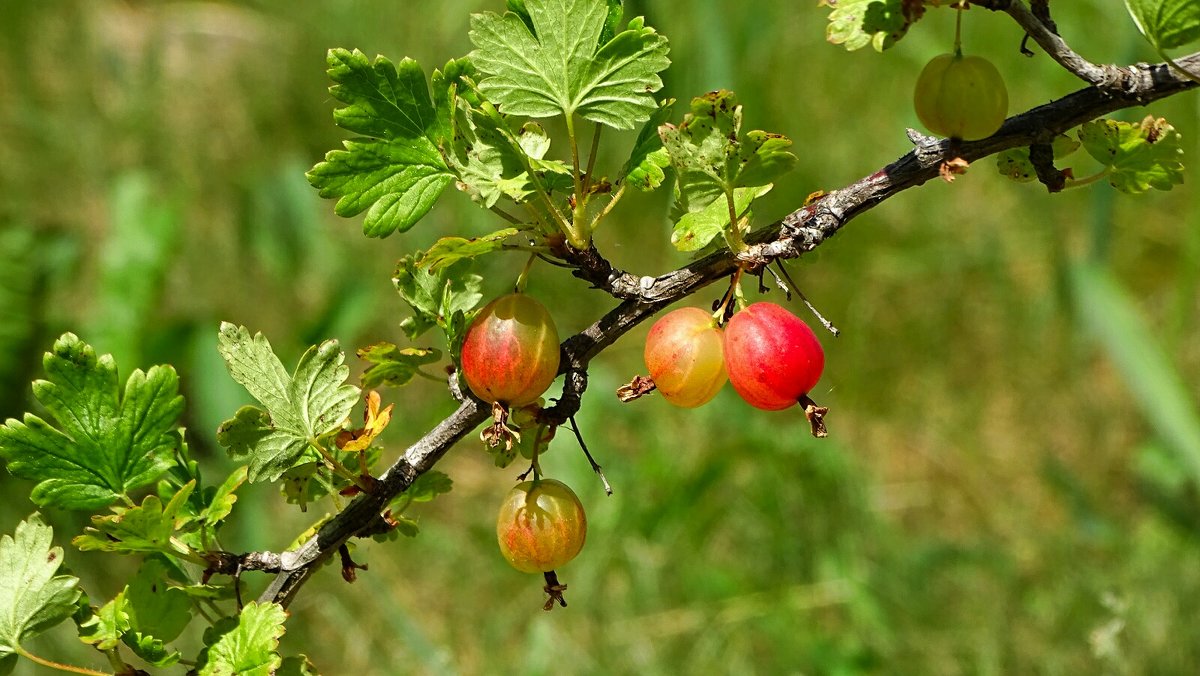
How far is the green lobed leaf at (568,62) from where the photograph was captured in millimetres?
957

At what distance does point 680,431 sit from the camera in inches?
131

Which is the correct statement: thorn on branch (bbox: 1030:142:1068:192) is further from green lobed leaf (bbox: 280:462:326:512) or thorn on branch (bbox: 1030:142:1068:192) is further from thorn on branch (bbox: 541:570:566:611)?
green lobed leaf (bbox: 280:462:326:512)

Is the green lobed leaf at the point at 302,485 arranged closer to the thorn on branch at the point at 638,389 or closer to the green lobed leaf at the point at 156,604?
the green lobed leaf at the point at 156,604

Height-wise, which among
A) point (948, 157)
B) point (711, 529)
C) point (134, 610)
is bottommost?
point (711, 529)

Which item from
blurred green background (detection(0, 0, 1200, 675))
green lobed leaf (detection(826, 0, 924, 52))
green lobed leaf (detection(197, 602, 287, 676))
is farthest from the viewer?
blurred green background (detection(0, 0, 1200, 675))

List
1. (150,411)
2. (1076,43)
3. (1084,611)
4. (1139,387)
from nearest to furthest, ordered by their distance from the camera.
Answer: (150,411)
(1139,387)
(1084,611)
(1076,43)

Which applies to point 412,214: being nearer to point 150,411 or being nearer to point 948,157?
point 150,411

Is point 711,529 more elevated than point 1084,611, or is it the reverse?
point 711,529

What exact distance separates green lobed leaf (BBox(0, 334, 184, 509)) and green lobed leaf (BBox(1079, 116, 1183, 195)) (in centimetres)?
92

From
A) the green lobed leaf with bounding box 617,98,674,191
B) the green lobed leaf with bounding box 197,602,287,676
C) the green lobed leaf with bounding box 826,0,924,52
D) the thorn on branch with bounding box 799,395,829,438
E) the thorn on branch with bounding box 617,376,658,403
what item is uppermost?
the green lobed leaf with bounding box 826,0,924,52

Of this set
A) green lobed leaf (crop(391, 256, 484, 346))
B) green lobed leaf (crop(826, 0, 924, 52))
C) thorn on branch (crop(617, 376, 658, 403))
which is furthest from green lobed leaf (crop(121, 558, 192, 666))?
green lobed leaf (crop(826, 0, 924, 52))

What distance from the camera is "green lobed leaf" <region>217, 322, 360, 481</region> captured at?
39.7 inches

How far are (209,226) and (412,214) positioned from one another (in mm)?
3381

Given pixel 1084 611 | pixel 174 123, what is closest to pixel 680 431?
pixel 1084 611
